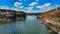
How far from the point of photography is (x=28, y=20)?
1.81 m

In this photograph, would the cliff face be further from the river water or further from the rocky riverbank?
the river water

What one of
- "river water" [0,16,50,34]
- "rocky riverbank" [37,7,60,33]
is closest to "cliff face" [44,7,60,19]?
"rocky riverbank" [37,7,60,33]

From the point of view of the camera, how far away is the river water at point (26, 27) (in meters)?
1.80

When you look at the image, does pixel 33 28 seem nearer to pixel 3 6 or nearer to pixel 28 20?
pixel 28 20

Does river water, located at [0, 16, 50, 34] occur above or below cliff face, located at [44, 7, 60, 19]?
below

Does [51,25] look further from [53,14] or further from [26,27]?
[26,27]

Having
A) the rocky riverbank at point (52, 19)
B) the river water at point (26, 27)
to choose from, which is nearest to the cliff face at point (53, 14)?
the rocky riverbank at point (52, 19)

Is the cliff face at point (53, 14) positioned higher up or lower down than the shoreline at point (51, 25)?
higher up

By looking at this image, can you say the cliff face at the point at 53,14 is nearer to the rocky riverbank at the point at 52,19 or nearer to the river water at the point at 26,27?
the rocky riverbank at the point at 52,19

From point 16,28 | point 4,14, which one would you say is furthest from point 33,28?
point 4,14

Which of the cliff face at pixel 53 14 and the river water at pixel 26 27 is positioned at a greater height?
the cliff face at pixel 53 14

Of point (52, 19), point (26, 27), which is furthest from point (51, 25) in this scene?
point (26, 27)

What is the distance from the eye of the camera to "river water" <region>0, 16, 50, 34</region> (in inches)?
70.9

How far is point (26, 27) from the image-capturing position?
1820mm
